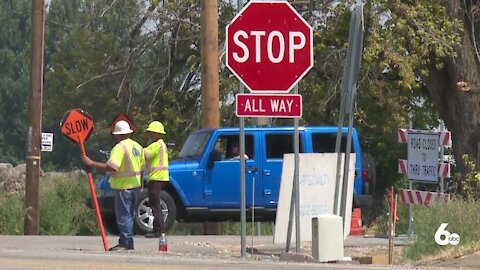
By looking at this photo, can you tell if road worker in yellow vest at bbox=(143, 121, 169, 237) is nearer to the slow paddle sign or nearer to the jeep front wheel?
the slow paddle sign

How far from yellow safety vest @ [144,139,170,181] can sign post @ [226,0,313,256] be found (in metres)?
2.88

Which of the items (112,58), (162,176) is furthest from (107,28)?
(162,176)

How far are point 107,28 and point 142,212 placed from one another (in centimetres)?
2894

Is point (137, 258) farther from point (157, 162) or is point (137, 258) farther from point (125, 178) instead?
point (157, 162)

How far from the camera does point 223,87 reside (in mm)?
31812

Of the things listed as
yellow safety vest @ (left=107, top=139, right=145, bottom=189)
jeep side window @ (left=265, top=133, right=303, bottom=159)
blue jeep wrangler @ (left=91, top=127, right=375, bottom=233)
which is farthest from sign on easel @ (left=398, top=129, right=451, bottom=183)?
yellow safety vest @ (left=107, top=139, right=145, bottom=189)

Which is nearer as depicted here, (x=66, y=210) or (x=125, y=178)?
(x=125, y=178)

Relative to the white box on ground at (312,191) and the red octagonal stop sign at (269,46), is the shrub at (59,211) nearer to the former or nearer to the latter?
the white box on ground at (312,191)

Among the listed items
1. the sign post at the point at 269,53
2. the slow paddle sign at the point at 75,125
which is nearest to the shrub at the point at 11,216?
the slow paddle sign at the point at 75,125

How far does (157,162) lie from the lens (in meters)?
16.5

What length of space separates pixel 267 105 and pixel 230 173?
24.8 feet

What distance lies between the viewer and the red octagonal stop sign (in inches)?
540

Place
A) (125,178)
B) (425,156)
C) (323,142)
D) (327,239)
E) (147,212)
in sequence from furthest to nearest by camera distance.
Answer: (323,142), (425,156), (147,212), (125,178), (327,239)

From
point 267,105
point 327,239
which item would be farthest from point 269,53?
point 327,239
